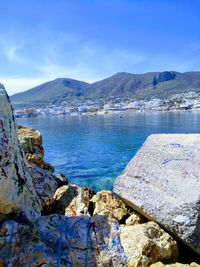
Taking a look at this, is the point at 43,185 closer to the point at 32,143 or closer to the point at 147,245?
the point at 32,143

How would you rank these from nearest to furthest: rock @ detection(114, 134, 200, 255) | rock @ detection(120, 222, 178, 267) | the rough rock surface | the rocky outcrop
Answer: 1. the rough rock surface
2. rock @ detection(120, 222, 178, 267)
3. rock @ detection(114, 134, 200, 255)
4. the rocky outcrop

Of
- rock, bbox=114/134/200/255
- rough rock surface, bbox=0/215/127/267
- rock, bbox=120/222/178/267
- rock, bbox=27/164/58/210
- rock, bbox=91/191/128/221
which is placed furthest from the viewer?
rock, bbox=27/164/58/210

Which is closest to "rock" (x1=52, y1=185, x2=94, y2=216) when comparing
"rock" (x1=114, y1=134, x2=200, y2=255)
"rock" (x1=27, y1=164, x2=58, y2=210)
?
"rock" (x1=27, y1=164, x2=58, y2=210)

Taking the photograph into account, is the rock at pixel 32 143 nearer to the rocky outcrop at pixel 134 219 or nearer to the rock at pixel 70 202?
the rock at pixel 70 202

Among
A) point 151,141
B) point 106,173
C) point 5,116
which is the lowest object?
point 106,173

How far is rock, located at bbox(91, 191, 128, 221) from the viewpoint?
5859 millimetres

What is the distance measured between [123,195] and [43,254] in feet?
6.58

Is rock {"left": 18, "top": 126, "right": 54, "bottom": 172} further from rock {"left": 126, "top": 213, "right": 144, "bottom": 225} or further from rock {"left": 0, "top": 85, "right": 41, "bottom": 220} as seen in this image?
rock {"left": 126, "top": 213, "right": 144, "bottom": 225}

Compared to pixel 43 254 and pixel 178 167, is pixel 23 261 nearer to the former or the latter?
pixel 43 254

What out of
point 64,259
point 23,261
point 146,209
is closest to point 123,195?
point 146,209

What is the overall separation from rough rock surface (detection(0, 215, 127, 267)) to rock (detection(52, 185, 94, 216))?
1.57 meters

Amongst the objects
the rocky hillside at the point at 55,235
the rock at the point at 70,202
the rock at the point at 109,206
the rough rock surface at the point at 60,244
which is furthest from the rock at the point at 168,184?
the rock at the point at 70,202

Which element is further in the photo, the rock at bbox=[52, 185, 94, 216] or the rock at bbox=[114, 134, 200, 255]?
the rock at bbox=[52, 185, 94, 216]

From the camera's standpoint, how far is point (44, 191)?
6.84 m
